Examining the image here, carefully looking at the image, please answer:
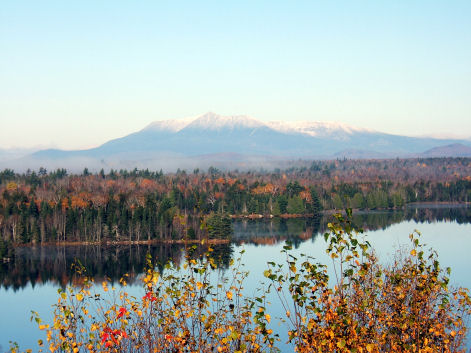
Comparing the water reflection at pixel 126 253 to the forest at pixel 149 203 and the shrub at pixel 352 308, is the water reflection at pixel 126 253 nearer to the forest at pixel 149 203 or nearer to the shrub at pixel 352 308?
the forest at pixel 149 203

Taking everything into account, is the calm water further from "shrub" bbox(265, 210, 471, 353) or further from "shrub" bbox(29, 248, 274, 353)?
"shrub" bbox(29, 248, 274, 353)

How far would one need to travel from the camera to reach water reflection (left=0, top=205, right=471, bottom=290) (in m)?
54.1

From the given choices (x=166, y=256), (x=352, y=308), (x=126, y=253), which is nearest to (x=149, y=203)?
(x=126, y=253)

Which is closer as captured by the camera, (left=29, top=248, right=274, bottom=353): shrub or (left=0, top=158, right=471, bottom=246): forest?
(left=29, top=248, right=274, bottom=353): shrub

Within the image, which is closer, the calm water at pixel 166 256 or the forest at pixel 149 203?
the calm water at pixel 166 256

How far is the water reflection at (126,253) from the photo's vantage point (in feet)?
177

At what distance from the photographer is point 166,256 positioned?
6072 centimetres

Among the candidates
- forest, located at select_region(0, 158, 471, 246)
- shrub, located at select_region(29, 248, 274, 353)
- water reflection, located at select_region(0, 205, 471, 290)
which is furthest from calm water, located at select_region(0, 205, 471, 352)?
shrub, located at select_region(29, 248, 274, 353)

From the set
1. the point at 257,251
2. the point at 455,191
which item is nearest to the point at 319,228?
the point at 257,251

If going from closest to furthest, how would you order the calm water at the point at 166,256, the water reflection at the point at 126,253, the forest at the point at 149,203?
the calm water at the point at 166,256 → the water reflection at the point at 126,253 → the forest at the point at 149,203

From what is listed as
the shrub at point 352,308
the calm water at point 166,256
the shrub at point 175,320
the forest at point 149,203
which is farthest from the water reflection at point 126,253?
the shrub at point 352,308

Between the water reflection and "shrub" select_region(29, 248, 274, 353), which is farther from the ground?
"shrub" select_region(29, 248, 274, 353)

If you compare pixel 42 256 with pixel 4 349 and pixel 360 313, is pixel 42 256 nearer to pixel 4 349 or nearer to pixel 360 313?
pixel 4 349

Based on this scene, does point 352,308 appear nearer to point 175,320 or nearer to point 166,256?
point 175,320
